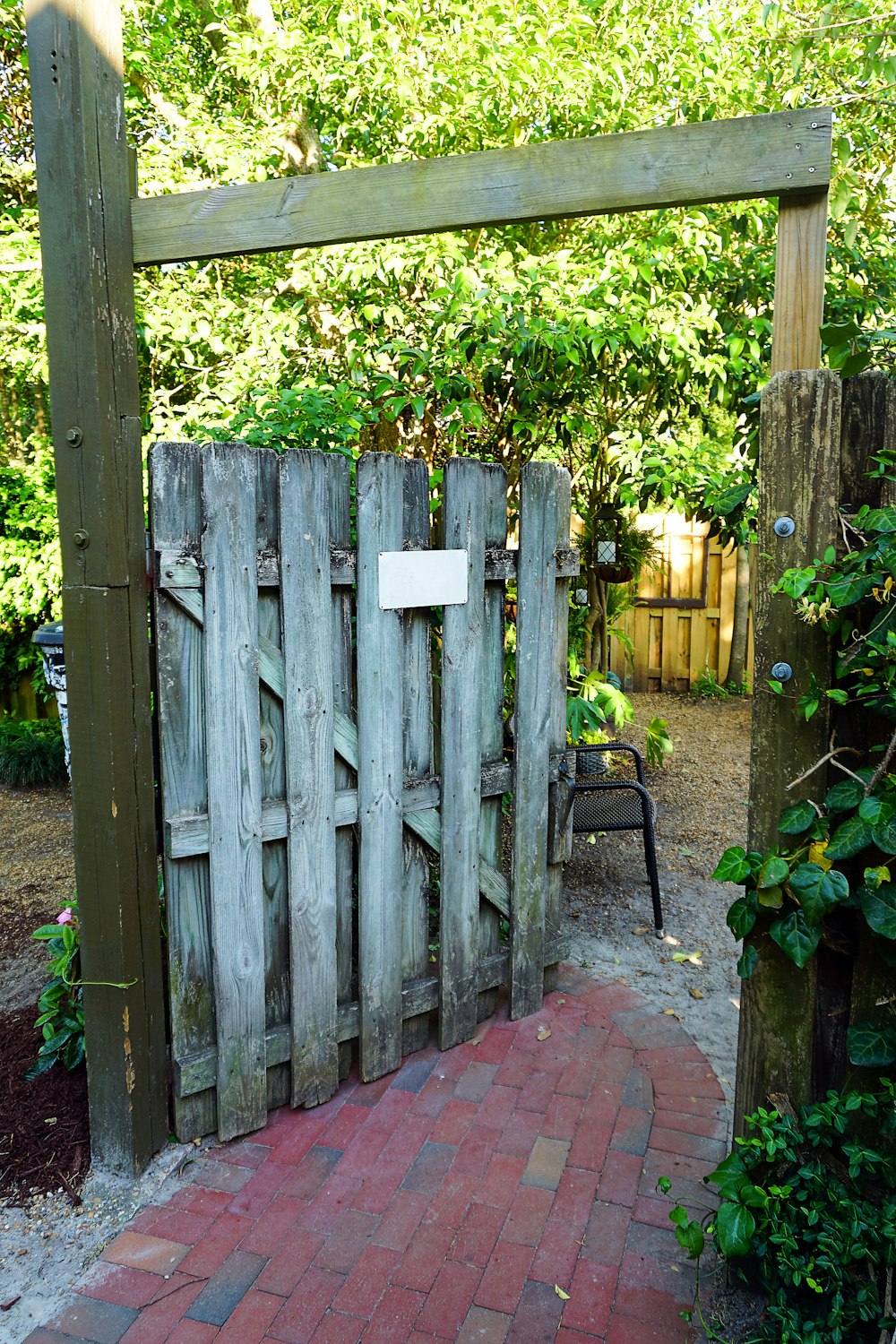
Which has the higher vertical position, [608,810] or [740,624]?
[740,624]

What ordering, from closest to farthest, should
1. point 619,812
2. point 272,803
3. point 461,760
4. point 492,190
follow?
point 492,190 → point 272,803 → point 461,760 → point 619,812

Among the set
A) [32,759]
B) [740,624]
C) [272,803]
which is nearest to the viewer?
[272,803]

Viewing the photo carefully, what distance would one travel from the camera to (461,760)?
2.95 m

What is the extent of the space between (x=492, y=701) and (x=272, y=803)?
87cm

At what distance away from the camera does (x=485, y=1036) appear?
10.2ft

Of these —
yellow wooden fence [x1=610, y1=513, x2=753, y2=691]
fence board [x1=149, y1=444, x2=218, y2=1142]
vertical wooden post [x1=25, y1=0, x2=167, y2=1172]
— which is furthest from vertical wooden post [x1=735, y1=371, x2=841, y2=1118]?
yellow wooden fence [x1=610, y1=513, x2=753, y2=691]

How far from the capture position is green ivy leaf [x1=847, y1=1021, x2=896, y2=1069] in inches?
69.6

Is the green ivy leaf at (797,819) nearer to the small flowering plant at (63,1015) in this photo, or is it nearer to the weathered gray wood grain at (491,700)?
the weathered gray wood grain at (491,700)

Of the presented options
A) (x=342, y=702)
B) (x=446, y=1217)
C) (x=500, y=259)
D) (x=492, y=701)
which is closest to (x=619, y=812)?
(x=492, y=701)

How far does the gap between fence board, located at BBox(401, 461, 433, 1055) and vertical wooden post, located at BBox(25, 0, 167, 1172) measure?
791 mm

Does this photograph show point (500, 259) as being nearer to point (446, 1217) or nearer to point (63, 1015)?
point (63, 1015)

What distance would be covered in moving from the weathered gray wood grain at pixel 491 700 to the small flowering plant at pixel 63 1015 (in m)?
1.29

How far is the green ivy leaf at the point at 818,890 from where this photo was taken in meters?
1.72

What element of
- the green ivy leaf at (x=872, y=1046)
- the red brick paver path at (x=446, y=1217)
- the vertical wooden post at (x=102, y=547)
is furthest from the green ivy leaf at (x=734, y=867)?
the vertical wooden post at (x=102, y=547)
